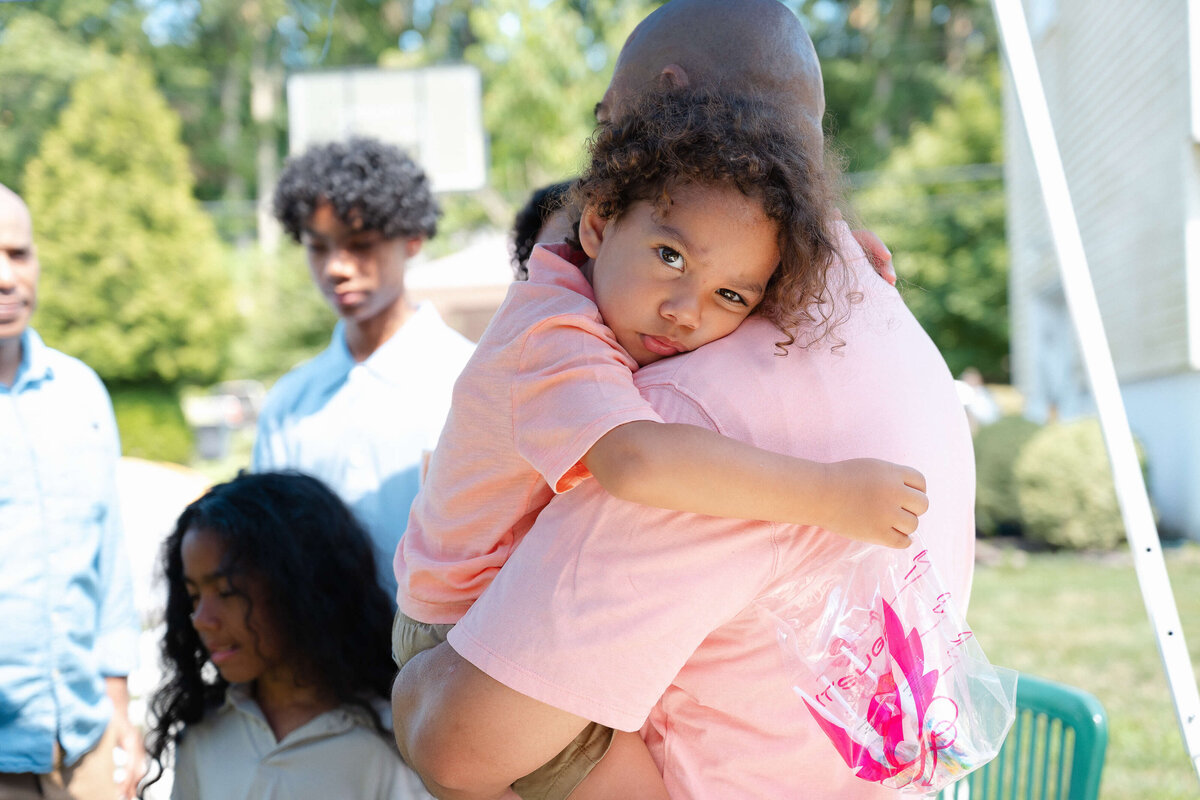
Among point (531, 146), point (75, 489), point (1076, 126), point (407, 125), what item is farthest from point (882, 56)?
point (75, 489)

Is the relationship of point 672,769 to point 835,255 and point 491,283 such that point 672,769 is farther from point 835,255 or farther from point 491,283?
point 491,283

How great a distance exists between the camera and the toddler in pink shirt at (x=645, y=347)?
125 cm

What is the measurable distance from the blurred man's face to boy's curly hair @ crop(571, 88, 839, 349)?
220cm

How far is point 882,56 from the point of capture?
32.0 m

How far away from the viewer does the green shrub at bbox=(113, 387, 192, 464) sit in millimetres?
20281

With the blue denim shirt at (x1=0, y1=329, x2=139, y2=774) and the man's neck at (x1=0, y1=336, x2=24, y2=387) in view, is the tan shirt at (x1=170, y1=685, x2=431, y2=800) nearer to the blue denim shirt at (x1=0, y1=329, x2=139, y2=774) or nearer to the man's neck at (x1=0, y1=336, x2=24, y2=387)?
the blue denim shirt at (x1=0, y1=329, x2=139, y2=774)

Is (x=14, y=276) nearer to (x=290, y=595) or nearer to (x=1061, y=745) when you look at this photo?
(x=290, y=595)

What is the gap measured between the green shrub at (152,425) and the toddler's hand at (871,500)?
2055 cm

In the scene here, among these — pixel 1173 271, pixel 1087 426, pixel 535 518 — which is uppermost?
pixel 535 518

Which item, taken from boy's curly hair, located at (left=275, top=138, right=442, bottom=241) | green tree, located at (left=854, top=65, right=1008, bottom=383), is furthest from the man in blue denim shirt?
green tree, located at (left=854, top=65, right=1008, bottom=383)

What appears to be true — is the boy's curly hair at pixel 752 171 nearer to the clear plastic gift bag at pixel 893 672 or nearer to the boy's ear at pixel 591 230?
the boy's ear at pixel 591 230

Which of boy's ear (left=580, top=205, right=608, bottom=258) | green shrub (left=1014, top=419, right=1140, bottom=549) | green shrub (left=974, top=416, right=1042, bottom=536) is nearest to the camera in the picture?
boy's ear (left=580, top=205, right=608, bottom=258)

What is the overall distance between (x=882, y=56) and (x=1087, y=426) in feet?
81.3

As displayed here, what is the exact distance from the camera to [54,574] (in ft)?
9.72
